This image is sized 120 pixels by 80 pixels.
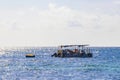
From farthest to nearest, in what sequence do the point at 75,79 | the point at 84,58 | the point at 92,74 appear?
the point at 84,58 < the point at 92,74 < the point at 75,79

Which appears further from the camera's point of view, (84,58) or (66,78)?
(84,58)

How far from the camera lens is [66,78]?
85.2m

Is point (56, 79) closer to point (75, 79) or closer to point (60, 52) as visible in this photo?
point (75, 79)

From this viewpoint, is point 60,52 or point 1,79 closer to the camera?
point 1,79

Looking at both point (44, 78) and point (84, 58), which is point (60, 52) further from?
point (44, 78)

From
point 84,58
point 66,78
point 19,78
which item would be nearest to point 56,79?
point 66,78

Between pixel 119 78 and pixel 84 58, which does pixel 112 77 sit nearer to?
pixel 119 78

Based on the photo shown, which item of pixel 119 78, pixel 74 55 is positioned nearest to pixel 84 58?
pixel 74 55

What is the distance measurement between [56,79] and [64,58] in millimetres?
83971

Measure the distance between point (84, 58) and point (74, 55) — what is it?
667cm

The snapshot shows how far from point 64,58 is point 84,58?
25.8ft

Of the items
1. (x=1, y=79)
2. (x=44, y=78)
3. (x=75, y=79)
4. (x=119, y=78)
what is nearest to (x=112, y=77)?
(x=119, y=78)

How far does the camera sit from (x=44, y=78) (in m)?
85.9

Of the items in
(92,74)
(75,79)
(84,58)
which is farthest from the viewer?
(84,58)
